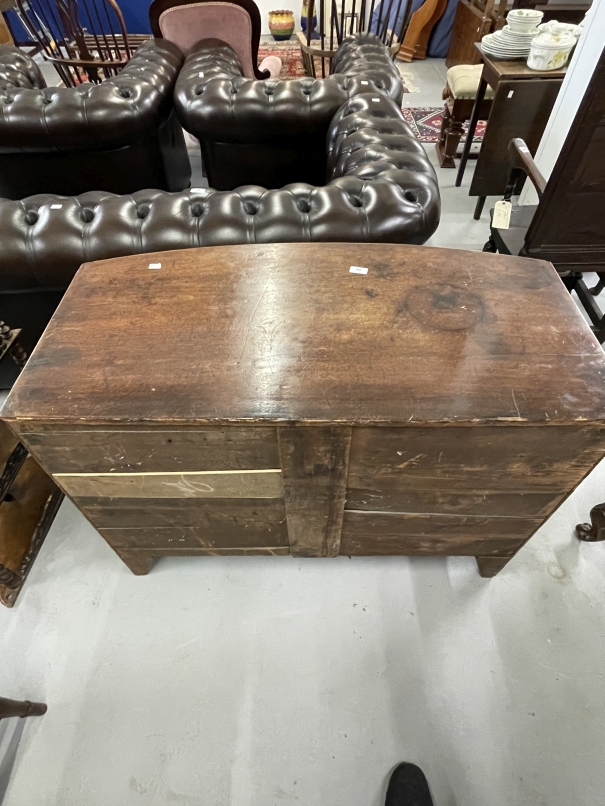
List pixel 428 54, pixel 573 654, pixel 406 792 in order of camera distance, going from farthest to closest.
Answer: pixel 428 54, pixel 573 654, pixel 406 792

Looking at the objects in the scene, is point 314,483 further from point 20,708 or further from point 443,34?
point 443,34

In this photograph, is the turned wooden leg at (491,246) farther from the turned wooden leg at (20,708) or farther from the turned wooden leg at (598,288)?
the turned wooden leg at (20,708)

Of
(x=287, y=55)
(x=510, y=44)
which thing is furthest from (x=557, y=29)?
(x=287, y=55)

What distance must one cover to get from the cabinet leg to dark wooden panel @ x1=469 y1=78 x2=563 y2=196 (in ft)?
8.04

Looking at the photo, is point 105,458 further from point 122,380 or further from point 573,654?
point 573,654

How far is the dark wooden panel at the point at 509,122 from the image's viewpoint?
2135 mm

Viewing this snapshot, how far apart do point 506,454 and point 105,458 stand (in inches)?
29.1

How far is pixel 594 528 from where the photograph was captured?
4.36 ft

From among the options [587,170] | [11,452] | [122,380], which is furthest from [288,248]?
[587,170]

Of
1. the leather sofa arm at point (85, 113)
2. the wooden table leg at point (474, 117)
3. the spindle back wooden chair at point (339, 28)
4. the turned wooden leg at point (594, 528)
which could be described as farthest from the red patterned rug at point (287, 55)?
the turned wooden leg at point (594, 528)

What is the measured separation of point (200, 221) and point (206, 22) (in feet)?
7.69

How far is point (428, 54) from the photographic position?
428cm

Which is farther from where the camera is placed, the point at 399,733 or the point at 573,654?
the point at 573,654

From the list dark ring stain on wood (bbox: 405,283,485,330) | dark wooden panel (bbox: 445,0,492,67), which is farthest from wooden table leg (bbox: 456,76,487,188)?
dark ring stain on wood (bbox: 405,283,485,330)
